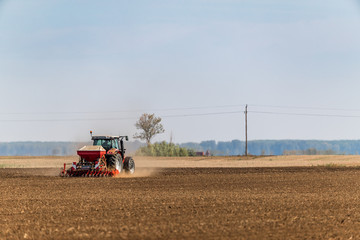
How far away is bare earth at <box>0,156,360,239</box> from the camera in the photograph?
12.9 m

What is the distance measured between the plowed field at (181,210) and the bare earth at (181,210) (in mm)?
22

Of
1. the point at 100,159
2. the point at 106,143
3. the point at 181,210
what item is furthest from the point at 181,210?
the point at 106,143

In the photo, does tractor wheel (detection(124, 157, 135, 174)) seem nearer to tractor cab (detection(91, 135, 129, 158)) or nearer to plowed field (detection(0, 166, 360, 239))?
tractor cab (detection(91, 135, 129, 158))

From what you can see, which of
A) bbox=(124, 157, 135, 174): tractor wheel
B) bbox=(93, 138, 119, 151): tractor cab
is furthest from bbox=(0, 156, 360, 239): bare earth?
bbox=(124, 157, 135, 174): tractor wheel

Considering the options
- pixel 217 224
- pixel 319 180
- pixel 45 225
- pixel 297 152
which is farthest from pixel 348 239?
pixel 297 152

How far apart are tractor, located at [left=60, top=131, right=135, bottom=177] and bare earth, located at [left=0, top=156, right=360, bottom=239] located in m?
2.67

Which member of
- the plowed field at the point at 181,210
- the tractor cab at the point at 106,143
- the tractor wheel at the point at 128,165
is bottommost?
the plowed field at the point at 181,210

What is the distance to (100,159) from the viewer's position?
2906 cm

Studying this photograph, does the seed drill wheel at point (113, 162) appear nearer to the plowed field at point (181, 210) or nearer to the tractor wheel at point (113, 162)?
the tractor wheel at point (113, 162)

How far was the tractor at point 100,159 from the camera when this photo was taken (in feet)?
94.9

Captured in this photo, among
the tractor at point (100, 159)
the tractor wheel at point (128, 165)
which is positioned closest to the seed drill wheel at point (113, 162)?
the tractor at point (100, 159)

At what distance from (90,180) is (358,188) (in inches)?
502

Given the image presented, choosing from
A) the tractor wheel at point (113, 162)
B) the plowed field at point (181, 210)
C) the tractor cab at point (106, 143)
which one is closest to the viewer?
the plowed field at point (181, 210)

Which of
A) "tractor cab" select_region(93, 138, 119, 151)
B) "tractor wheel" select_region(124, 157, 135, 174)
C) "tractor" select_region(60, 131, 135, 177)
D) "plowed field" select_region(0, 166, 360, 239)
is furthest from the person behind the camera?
"tractor wheel" select_region(124, 157, 135, 174)
